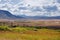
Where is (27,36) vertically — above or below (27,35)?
above

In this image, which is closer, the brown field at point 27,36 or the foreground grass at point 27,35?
the brown field at point 27,36

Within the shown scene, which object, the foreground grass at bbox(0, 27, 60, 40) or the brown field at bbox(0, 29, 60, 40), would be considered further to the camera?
the foreground grass at bbox(0, 27, 60, 40)

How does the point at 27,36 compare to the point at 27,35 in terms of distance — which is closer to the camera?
the point at 27,36
